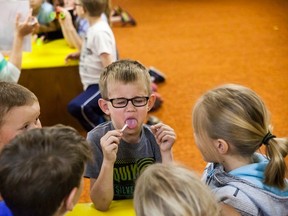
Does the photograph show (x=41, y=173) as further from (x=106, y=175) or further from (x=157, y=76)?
(x=157, y=76)

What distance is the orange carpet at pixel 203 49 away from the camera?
3096 mm

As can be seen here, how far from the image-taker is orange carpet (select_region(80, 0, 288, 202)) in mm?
3096

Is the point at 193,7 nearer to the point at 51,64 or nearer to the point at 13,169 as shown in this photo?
the point at 51,64

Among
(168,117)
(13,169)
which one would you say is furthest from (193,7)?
(13,169)

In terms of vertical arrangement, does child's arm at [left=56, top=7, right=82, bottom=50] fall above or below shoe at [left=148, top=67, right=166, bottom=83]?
above

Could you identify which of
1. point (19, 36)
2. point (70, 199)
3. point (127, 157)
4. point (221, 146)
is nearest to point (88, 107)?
point (19, 36)

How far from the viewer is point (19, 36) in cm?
229

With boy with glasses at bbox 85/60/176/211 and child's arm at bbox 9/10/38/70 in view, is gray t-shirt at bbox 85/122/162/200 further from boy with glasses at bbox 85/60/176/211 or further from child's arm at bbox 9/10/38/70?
child's arm at bbox 9/10/38/70

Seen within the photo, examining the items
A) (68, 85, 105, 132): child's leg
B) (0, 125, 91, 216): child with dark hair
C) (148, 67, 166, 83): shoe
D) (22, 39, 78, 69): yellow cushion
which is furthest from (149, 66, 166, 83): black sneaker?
(0, 125, 91, 216): child with dark hair

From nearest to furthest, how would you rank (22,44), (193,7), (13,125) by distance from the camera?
(13,125) → (22,44) → (193,7)

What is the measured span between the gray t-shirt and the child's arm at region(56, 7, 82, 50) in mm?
1372

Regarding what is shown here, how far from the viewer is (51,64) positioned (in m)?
2.73

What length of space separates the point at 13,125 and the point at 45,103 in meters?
1.57

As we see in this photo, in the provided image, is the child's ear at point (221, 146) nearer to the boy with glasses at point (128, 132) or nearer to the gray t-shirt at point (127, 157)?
the boy with glasses at point (128, 132)
